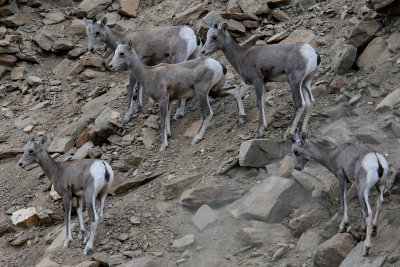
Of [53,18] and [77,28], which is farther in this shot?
[53,18]

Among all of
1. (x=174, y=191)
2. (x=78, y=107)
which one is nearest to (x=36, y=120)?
(x=78, y=107)

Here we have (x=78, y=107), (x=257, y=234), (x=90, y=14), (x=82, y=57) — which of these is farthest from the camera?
(x=90, y=14)

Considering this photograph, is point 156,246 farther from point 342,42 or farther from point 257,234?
point 342,42

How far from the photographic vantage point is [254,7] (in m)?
18.0

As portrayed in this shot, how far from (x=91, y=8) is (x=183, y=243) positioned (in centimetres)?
991

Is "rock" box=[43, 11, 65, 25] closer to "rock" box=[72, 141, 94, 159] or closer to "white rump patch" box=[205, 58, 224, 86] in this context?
"rock" box=[72, 141, 94, 159]

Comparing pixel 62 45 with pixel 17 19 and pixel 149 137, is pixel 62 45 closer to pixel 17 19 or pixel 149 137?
pixel 17 19

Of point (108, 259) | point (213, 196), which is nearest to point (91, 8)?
point (213, 196)

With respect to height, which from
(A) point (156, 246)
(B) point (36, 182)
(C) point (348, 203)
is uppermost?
(C) point (348, 203)

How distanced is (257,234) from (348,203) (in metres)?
1.41

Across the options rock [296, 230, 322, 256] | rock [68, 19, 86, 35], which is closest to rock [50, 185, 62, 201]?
rock [296, 230, 322, 256]

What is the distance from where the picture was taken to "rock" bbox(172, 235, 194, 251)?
12312 mm

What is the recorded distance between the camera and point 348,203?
11.9 metres

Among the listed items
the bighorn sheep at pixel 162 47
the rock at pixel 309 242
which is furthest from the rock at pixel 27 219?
the rock at pixel 309 242
